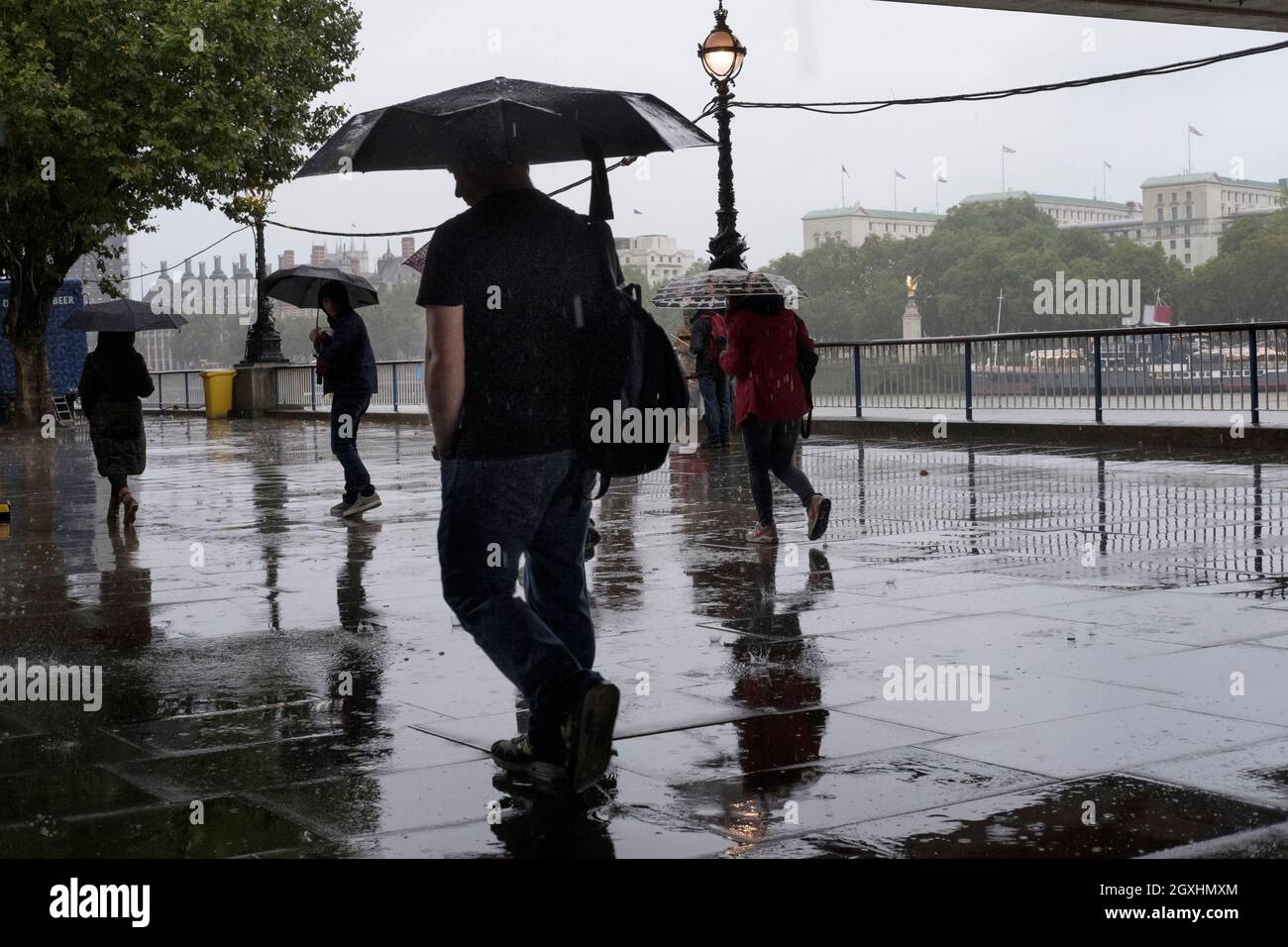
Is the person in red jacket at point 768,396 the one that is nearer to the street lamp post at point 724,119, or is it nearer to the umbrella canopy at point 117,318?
the umbrella canopy at point 117,318

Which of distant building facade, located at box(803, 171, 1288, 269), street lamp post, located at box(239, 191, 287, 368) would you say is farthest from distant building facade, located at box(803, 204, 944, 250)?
street lamp post, located at box(239, 191, 287, 368)

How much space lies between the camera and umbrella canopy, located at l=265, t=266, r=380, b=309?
14414 mm

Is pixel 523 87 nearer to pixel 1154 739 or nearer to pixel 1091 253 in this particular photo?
pixel 1154 739

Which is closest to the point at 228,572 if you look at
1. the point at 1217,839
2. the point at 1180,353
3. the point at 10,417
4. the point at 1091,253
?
the point at 1217,839

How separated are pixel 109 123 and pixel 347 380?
19.7 metres

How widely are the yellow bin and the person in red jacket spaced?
2818cm

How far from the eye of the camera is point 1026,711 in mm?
5414

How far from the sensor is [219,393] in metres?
36.9

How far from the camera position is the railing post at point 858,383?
2333 cm

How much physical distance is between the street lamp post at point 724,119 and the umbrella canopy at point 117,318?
802 cm

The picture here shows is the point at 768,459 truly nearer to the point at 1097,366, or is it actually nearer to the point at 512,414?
the point at 512,414

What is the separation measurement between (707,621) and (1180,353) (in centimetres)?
1346

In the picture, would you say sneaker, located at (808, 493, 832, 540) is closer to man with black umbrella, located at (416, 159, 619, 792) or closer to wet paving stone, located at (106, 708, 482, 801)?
wet paving stone, located at (106, 708, 482, 801)

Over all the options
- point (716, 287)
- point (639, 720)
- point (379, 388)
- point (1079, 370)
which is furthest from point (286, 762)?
point (379, 388)
